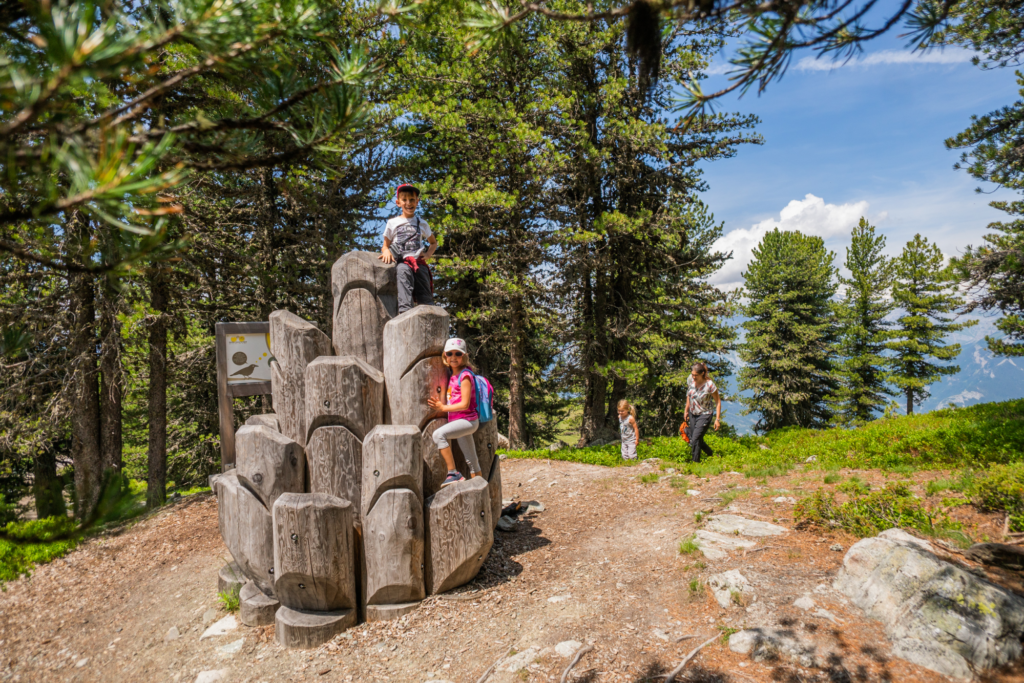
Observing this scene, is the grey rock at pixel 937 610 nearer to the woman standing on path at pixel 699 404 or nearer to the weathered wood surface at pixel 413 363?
the weathered wood surface at pixel 413 363

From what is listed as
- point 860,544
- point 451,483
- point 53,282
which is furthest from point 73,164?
point 53,282

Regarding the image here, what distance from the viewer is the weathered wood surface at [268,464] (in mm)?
4996

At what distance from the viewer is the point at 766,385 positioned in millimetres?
21719

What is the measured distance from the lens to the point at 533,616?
448 centimetres

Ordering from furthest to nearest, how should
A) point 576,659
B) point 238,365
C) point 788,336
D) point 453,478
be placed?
1. point 788,336
2. point 238,365
3. point 453,478
4. point 576,659

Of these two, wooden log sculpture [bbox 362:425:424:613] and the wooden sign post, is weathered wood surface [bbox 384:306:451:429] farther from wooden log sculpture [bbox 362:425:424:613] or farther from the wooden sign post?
the wooden sign post

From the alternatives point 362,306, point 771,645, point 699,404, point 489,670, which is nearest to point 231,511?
point 362,306

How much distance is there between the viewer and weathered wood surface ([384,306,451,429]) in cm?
525

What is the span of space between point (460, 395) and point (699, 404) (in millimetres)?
A: 4948

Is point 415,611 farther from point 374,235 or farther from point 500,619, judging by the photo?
point 374,235

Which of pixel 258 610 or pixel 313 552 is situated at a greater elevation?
pixel 313 552

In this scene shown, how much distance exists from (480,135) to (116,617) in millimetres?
9717

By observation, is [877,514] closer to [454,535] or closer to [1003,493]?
[1003,493]

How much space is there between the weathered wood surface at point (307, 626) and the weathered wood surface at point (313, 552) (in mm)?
92
